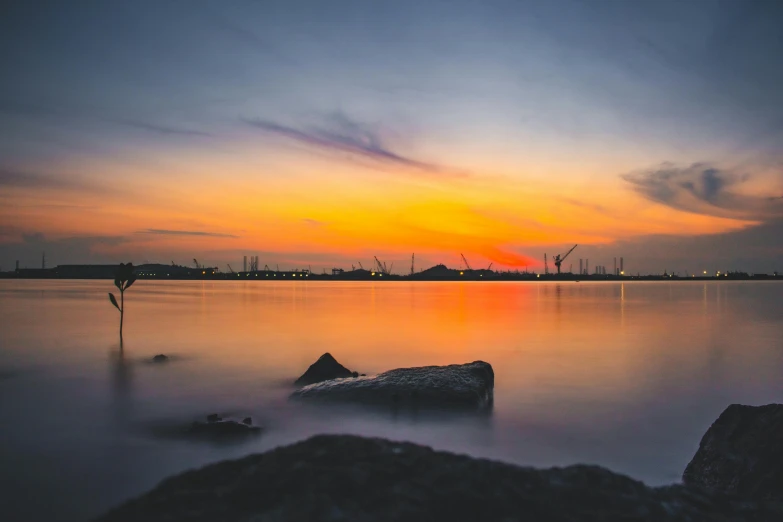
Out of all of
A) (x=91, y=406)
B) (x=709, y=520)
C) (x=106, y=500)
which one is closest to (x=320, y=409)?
(x=106, y=500)

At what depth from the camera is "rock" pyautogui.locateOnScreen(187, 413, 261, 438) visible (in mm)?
7902

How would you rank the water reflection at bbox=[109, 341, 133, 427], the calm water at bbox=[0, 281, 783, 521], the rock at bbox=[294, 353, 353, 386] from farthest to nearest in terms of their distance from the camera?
the rock at bbox=[294, 353, 353, 386], the water reflection at bbox=[109, 341, 133, 427], the calm water at bbox=[0, 281, 783, 521]

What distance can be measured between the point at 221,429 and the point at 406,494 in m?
6.04

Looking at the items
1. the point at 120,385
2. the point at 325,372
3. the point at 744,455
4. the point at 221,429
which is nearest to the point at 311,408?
the point at 221,429

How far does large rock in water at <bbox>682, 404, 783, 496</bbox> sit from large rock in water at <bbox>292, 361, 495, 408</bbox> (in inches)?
163

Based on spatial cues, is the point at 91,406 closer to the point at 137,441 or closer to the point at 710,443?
the point at 137,441

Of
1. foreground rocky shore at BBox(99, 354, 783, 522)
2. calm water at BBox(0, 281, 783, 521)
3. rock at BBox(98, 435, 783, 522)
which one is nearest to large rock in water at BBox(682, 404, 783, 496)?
calm water at BBox(0, 281, 783, 521)

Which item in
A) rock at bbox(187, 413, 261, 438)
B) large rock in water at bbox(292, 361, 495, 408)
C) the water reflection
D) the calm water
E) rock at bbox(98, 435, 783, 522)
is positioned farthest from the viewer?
the water reflection

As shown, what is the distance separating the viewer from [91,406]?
10.7 metres

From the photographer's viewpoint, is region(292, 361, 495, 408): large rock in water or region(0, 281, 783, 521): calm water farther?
region(292, 361, 495, 408): large rock in water

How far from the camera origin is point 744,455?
5031 mm

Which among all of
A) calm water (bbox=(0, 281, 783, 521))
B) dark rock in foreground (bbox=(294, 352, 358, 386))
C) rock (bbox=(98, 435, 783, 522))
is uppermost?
rock (bbox=(98, 435, 783, 522))

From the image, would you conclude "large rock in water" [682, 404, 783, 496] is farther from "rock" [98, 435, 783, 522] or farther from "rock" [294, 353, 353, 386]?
"rock" [294, 353, 353, 386]

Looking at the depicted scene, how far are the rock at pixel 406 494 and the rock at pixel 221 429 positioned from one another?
202 inches
